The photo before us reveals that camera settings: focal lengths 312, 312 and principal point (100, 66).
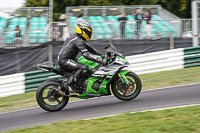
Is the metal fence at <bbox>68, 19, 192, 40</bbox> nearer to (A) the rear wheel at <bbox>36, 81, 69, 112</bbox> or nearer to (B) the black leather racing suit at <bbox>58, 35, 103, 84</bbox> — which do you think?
(B) the black leather racing suit at <bbox>58, 35, 103, 84</bbox>

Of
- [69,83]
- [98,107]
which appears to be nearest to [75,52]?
[69,83]

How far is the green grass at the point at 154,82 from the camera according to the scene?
29.0ft

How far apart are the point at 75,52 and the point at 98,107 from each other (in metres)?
1.38

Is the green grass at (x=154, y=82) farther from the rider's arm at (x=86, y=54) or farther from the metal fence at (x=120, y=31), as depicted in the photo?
the metal fence at (x=120, y=31)

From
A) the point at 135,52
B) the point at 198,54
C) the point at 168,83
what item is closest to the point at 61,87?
the point at 168,83

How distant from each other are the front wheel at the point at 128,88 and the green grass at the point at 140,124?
1308 mm

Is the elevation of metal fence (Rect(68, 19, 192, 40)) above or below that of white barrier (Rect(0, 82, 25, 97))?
above

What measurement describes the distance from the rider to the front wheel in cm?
61

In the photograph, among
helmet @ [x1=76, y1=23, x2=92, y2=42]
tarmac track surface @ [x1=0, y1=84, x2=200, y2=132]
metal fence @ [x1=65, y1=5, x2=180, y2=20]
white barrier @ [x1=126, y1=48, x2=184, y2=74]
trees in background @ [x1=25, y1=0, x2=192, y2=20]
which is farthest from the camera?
trees in background @ [x1=25, y1=0, x2=192, y2=20]

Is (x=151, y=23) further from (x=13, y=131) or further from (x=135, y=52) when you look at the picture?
(x=13, y=131)

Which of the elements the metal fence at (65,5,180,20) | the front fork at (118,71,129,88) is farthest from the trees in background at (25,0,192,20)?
the front fork at (118,71,129,88)

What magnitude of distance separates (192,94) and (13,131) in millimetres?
4315

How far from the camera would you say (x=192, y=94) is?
760cm

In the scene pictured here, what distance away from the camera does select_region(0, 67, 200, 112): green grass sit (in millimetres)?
8844
